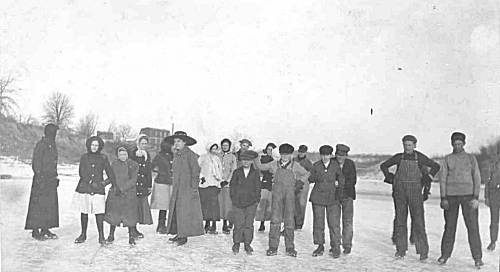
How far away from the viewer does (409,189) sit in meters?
4.84

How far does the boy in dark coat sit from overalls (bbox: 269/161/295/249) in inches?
7.4

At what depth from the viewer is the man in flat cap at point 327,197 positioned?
16.3 ft

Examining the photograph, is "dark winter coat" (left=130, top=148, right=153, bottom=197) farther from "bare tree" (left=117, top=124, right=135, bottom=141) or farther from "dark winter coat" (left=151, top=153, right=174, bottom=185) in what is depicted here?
"bare tree" (left=117, top=124, right=135, bottom=141)

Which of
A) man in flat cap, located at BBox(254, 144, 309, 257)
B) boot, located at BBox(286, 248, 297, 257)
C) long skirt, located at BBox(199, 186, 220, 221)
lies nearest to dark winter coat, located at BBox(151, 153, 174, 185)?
long skirt, located at BBox(199, 186, 220, 221)

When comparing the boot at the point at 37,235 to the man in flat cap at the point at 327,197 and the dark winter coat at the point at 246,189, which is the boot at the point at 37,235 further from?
the man in flat cap at the point at 327,197

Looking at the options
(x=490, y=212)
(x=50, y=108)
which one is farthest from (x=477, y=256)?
(x=50, y=108)

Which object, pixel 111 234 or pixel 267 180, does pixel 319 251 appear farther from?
pixel 111 234

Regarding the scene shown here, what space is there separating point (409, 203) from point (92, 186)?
310 cm

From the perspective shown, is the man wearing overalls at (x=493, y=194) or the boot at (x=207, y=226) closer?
the man wearing overalls at (x=493, y=194)

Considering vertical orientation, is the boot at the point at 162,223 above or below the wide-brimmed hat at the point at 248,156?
below

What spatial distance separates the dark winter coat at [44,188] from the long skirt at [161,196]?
3.36ft

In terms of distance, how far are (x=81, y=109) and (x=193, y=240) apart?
1794 mm

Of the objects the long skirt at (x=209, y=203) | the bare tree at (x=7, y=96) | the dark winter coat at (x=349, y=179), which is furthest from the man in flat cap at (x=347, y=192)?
the bare tree at (x=7, y=96)

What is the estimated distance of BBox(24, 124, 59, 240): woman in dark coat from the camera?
519cm
